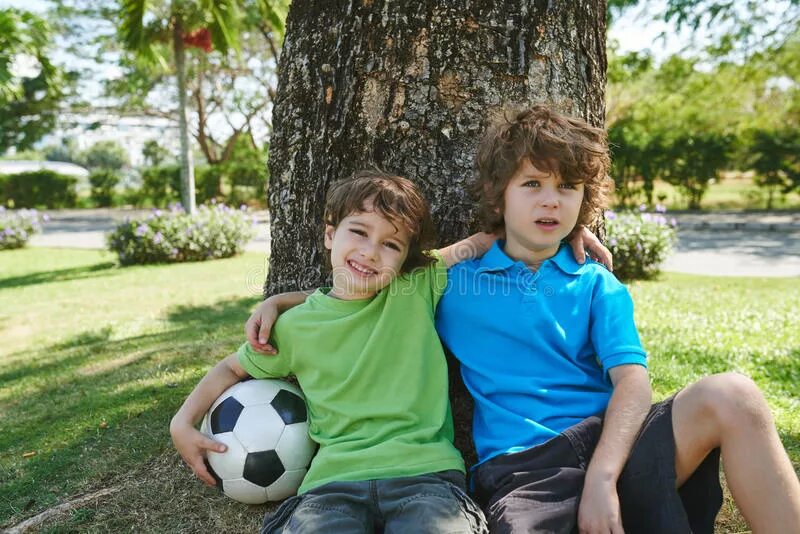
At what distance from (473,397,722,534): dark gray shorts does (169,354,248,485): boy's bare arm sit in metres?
1.03

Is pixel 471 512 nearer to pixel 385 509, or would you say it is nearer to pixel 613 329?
pixel 385 509

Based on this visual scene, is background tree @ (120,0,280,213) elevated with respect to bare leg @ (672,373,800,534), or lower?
elevated

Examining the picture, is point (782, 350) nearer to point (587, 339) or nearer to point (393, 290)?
point (587, 339)

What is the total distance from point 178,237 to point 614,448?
10.8 metres

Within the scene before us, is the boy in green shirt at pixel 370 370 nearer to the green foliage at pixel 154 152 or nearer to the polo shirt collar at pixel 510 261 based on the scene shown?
the polo shirt collar at pixel 510 261

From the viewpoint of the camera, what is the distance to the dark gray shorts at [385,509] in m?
1.86

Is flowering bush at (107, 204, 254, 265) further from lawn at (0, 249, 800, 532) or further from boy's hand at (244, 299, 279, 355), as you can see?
boy's hand at (244, 299, 279, 355)

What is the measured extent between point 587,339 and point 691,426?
43 cm

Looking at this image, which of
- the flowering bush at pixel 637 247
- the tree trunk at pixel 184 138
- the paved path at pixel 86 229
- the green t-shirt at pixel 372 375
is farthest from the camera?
the paved path at pixel 86 229

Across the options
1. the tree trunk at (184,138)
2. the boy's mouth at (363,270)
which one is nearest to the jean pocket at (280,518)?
the boy's mouth at (363,270)

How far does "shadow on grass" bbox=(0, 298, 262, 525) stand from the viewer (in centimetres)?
286

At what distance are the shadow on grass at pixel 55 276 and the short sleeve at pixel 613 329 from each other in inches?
388

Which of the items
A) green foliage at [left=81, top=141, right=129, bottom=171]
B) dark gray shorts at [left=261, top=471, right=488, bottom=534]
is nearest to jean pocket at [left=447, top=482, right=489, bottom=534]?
dark gray shorts at [left=261, top=471, right=488, bottom=534]

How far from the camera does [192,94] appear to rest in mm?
25844
